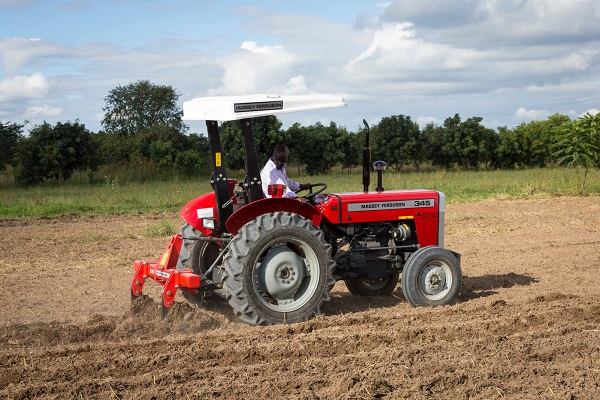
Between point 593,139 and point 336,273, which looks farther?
point 593,139

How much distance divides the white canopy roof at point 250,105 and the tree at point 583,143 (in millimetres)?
15435

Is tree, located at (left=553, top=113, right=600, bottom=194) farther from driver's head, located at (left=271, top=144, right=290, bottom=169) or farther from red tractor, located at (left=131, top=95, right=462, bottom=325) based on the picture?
driver's head, located at (left=271, top=144, right=290, bottom=169)

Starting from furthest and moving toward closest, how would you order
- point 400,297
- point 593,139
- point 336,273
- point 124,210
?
point 593,139
point 124,210
point 400,297
point 336,273

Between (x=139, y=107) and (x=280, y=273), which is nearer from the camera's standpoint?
(x=280, y=273)

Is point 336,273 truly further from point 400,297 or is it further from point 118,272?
point 118,272

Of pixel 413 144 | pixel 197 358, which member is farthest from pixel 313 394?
pixel 413 144

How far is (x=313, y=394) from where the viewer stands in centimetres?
456

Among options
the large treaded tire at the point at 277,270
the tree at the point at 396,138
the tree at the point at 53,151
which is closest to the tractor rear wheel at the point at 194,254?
the large treaded tire at the point at 277,270

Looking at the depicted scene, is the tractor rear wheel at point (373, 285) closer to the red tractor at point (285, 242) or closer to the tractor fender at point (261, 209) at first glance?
the red tractor at point (285, 242)

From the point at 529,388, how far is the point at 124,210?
1378 centimetres

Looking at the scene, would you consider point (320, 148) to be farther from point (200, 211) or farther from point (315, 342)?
point (315, 342)

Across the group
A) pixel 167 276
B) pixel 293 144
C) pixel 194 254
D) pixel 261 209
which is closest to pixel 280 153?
pixel 261 209

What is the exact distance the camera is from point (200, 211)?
22.0 ft

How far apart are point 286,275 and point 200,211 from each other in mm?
1049
